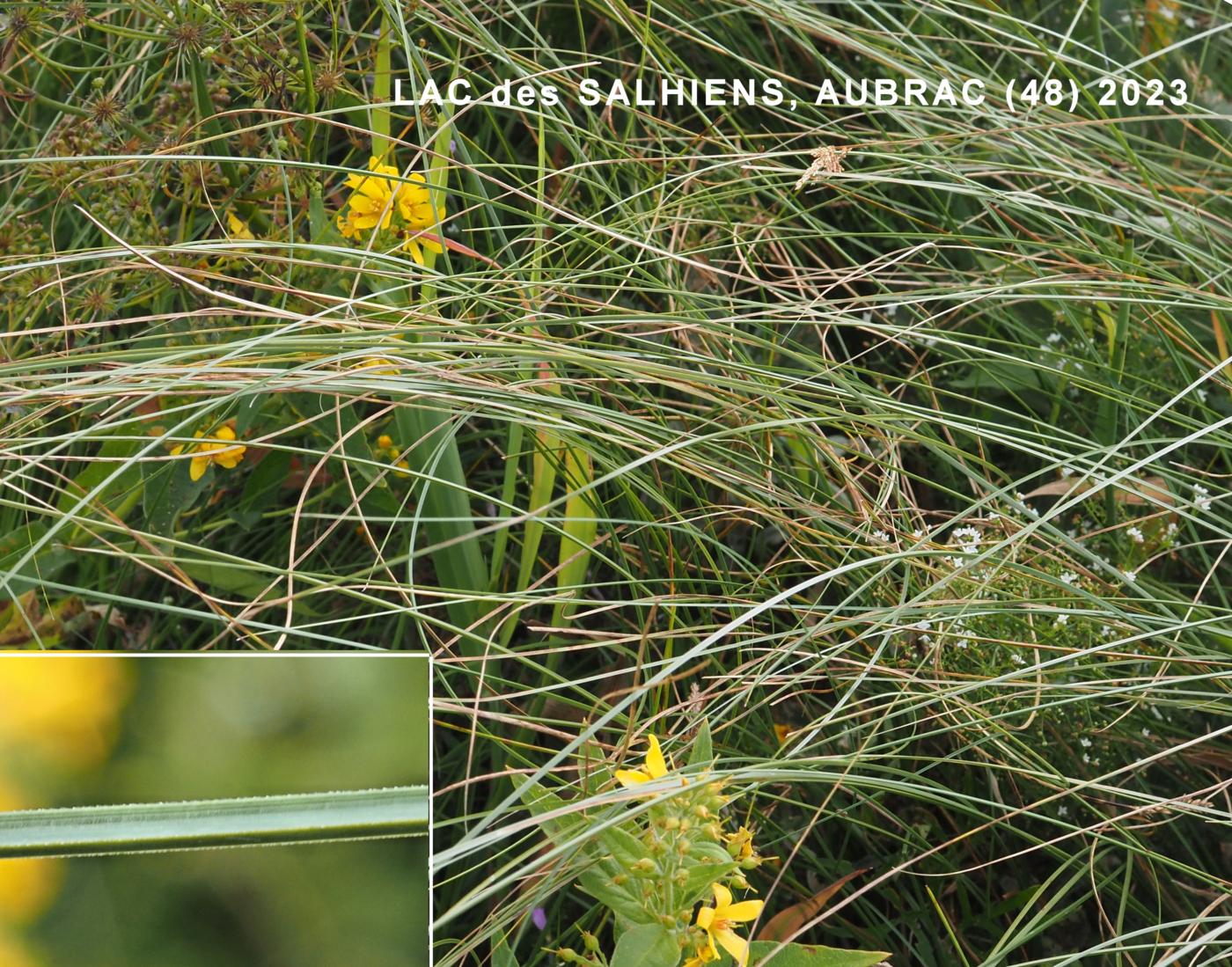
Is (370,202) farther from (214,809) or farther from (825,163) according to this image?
(214,809)

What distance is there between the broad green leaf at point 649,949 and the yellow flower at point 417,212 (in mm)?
606

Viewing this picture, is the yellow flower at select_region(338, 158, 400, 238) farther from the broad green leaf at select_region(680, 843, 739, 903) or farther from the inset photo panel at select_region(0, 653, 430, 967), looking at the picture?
the broad green leaf at select_region(680, 843, 739, 903)

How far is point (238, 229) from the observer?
42.4 inches

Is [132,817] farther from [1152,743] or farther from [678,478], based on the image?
[1152,743]

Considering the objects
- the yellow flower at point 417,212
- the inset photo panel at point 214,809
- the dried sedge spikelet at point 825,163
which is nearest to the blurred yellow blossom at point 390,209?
the yellow flower at point 417,212

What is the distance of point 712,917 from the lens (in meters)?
0.66

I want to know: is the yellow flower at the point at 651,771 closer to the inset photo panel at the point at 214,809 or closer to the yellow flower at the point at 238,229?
the inset photo panel at the point at 214,809

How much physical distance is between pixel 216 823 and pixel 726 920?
0.97 ft

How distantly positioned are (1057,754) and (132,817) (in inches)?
29.2

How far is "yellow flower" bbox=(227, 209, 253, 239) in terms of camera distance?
3.50 ft

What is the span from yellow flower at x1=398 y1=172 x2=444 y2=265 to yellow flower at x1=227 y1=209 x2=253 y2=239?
15 cm

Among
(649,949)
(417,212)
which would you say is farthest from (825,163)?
(649,949)

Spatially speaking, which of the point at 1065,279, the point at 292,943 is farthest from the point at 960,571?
the point at 292,943

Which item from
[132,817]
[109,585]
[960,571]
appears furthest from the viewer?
[109,585]
